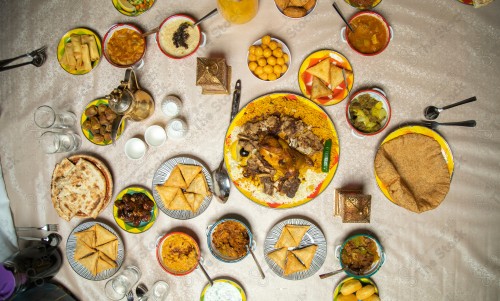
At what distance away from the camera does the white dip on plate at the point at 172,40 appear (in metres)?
2.13

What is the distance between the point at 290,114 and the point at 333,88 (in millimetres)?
302

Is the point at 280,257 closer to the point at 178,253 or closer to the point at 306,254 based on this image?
the point at 306,254

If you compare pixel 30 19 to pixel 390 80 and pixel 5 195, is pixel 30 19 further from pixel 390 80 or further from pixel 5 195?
pixel 390 80

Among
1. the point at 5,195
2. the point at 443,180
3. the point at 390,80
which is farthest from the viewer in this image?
the point at 5,195

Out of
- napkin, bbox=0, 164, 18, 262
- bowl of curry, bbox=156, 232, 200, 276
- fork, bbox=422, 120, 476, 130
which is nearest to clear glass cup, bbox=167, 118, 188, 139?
bowl of curry, bbox=156, 232, 200, 276

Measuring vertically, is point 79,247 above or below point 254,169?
below

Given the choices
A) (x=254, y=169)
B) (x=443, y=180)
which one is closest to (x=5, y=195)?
(x=254, y=169)

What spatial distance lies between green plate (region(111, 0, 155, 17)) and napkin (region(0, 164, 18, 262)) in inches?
54.1

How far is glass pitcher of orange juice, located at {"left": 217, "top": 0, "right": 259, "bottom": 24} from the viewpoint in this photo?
1.90 meters

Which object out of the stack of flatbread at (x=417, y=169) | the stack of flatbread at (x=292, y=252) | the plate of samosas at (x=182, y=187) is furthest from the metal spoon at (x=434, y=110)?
the plate of samosas at (x=182, y=187)

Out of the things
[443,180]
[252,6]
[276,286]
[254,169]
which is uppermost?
[252,6]

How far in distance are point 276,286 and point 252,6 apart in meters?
1.72

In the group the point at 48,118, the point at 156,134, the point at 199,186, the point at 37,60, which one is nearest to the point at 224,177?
the point at 199,186

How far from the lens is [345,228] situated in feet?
6.85
